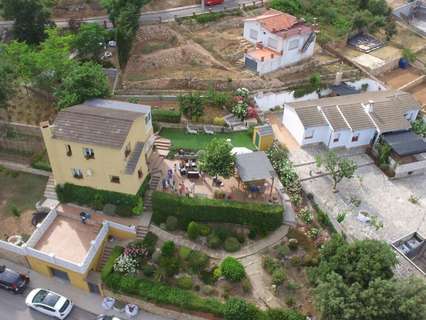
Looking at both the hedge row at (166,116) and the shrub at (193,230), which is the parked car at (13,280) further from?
the hedge row at (166,116)

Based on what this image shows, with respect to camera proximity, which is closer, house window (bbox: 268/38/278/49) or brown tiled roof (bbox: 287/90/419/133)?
brown tiled roof (bbox: 287/90/419/133)

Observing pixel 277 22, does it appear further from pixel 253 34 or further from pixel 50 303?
pixel 50 303

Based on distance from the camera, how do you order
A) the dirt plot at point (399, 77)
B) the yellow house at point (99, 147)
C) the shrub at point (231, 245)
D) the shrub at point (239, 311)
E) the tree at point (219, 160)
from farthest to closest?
the dirt plot at point (399, 77) < the tree at point (219, 160) < the shrub at point (231, 245) < the yellow house at point (99, 147) < the shrub at point (239, 311)

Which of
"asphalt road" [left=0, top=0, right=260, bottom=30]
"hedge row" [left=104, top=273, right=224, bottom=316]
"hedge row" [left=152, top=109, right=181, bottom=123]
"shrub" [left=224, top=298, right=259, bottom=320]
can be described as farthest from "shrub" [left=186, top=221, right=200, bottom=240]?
"asphalt road" [left=0, top=0, right=260, bottom=30]

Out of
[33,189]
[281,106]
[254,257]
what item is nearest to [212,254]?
[254,257]

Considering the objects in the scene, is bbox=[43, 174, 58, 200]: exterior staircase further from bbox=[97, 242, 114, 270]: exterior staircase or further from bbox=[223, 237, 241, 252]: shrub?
bbox=[223, 237, 241, 252]: shrub

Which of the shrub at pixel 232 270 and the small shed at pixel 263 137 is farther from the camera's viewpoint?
the small shed at pixel 263 137

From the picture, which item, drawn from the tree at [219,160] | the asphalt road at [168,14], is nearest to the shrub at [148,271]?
the tree at [219,160]

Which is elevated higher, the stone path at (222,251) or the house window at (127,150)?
the house window at (127,150)
